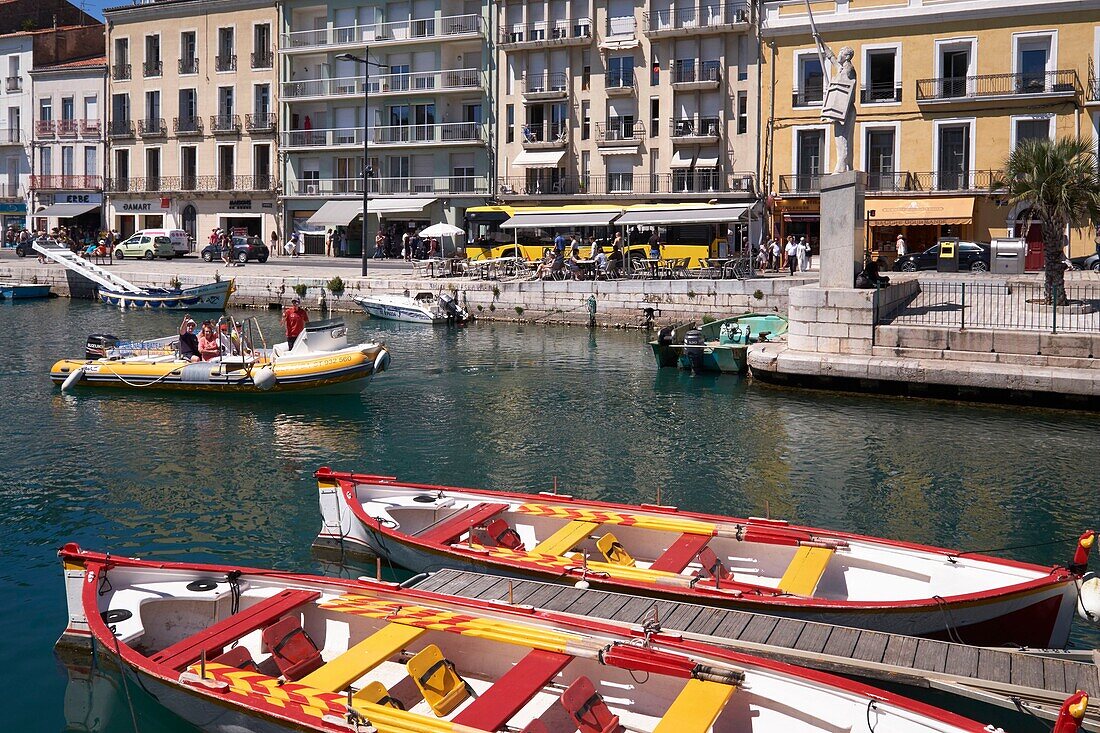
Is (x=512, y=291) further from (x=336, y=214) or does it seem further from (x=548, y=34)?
(x=336, y=214)

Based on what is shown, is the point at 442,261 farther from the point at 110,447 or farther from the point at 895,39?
the point at 110,447

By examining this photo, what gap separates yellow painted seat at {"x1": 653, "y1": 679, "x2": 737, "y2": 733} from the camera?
25.0 ft

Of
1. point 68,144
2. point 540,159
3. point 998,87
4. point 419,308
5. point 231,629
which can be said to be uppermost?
point 68,144

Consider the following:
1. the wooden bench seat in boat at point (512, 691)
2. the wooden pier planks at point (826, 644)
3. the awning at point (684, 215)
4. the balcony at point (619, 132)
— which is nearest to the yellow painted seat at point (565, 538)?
the wooden pier planks at point (826, 644)

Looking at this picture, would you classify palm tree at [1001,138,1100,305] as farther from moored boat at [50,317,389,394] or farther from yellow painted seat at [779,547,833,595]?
yellow painted seat at [779,547,833,595]

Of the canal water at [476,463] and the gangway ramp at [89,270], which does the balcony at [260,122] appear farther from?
the canal water at [476,463]

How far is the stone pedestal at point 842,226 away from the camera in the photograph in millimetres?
24078

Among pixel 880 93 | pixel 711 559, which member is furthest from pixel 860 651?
pixel 880 93

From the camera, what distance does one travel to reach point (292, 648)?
30.1 ft

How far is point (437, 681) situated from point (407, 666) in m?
0.25

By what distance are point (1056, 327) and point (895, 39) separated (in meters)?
25.9

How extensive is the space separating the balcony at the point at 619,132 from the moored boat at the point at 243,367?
31.0 m

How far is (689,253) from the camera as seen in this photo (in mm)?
43750

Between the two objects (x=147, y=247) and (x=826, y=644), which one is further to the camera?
(x=147, y=247)
